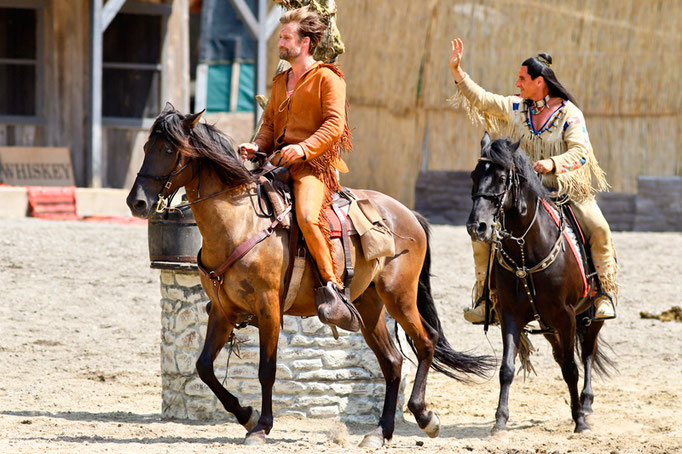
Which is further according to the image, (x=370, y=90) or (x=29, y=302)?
(x=370, y=90)

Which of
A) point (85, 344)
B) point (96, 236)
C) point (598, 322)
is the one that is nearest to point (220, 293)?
point (598, 322)

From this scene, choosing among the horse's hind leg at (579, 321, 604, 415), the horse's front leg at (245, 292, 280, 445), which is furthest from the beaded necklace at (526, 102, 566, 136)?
the horse's front leg at (245, 292, 280, 445)

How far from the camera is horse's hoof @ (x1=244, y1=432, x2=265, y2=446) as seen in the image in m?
5.86

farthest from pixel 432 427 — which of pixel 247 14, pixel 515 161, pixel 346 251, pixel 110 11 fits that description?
pixel 247 14

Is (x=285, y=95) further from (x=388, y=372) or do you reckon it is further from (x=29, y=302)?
(x=29, y=302)

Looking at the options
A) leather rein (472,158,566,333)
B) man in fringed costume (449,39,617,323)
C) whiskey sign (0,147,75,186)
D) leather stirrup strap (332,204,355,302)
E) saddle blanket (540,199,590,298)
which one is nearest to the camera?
leather stirrup strap (332,204,355,302)

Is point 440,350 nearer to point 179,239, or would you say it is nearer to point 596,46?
point 179,239

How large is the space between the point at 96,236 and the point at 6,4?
3.97 meters

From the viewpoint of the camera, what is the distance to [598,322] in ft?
25.1

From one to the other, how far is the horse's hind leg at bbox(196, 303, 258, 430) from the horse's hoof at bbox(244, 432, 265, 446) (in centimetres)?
14

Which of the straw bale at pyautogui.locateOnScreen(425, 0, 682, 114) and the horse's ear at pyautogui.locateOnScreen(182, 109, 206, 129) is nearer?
the horse's ear at pyautogui.locateOnScreen(182, 109, 206, 129)

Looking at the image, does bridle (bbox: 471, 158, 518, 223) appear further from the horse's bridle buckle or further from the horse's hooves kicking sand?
the horse's bridle buckle

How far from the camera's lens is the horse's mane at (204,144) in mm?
5680

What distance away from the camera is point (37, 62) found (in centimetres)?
1427
